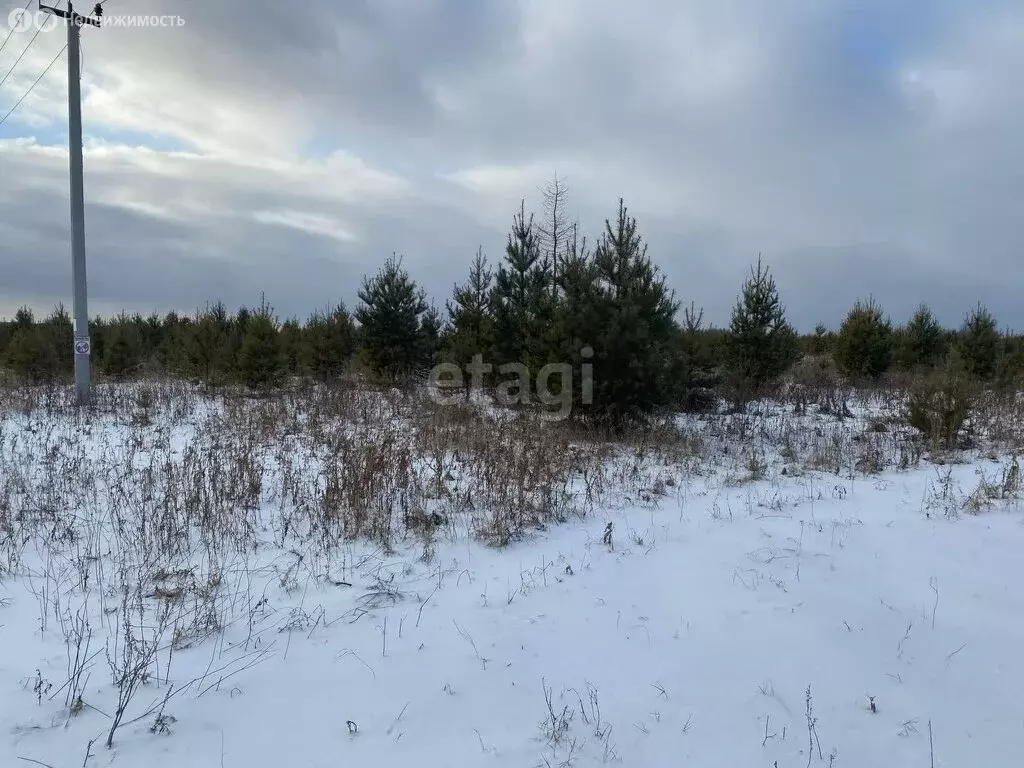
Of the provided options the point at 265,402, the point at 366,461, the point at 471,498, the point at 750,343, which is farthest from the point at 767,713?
the point at 750,343

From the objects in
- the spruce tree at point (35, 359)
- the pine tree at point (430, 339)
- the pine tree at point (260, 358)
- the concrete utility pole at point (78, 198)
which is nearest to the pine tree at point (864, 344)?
the pine tree at point (430, 339)

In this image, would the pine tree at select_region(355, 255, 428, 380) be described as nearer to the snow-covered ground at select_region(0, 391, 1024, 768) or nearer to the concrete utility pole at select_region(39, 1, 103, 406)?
the concrete utility pole at select_region(39, 1, 103, 406)

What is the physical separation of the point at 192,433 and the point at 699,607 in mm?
7846

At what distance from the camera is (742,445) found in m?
8.65

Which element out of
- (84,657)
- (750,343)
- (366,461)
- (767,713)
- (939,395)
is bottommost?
(767,713)

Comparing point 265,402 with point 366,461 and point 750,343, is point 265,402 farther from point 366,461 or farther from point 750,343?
point 750,343

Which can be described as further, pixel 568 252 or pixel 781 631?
pixel 568 252

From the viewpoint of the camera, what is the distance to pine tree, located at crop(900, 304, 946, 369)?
1925 centimetres

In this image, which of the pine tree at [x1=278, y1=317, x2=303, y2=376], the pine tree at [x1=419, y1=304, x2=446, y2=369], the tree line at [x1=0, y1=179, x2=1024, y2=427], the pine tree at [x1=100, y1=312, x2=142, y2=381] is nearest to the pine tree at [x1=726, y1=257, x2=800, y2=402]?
the tree line at [x1=0, y1=179, x2=1024, y2=427]

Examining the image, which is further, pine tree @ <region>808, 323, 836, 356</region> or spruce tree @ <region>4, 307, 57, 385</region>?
pine tree @ <region>808, 323, 836, 356</region>

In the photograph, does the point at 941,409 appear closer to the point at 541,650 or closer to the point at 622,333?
the point at 622,333

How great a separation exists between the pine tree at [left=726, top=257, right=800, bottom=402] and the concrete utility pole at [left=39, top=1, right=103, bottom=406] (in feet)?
45.1

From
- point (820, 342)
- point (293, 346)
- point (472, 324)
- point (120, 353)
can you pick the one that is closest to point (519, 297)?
point (472, 324)

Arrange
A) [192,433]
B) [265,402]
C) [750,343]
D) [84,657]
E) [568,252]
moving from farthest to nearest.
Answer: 1. [750,343]
2. [265,402]
3. [568,252]
4. [192,433]
5. [84,657]
